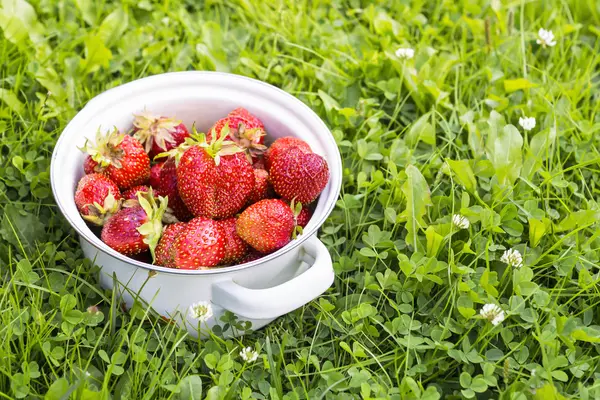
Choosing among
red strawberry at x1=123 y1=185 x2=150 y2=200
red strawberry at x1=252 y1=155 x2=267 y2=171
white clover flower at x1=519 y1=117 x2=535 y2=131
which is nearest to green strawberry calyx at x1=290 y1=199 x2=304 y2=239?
red strawberry at x1=252 y1=155 x2=267 y2=171

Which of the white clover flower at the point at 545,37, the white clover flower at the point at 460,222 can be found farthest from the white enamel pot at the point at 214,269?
the white clover flower at the point at 545,37

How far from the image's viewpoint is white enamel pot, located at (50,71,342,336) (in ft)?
3.65

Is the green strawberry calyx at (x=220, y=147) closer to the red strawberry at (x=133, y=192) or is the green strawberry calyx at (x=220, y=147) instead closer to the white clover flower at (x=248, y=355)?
the red strawberry at (x=133, y=192)

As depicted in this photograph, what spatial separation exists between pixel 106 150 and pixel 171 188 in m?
0.13

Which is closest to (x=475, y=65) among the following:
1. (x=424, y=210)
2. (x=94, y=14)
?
(x=424, y=210)

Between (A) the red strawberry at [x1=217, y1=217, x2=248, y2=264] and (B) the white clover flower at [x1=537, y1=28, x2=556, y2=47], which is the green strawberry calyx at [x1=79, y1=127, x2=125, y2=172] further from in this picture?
(B) the white clover flower at [x1=537, y1=28, x2=556, y2=47]

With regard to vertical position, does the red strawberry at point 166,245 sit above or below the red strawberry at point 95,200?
below

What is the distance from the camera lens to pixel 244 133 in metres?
1.29

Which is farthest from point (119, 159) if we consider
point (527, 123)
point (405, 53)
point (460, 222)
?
point (527, 123)

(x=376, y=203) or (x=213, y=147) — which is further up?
(x=213, y=147)

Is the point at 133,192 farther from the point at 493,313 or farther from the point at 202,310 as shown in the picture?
the point at 493,313

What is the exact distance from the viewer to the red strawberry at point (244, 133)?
1.29 m

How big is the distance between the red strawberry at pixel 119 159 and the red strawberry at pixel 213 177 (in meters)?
0.11

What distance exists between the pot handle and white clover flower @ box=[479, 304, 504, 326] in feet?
0.87
